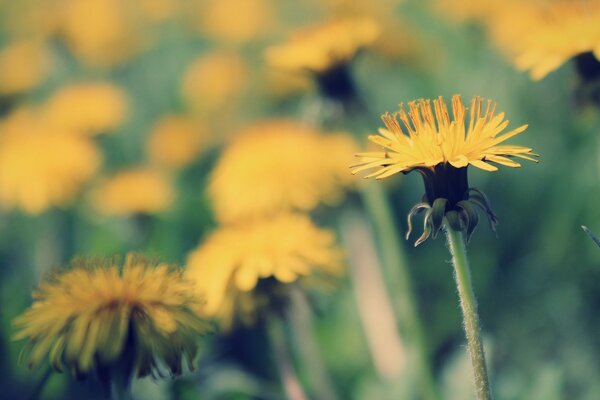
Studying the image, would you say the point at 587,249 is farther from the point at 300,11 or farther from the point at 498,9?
the point at 300,11

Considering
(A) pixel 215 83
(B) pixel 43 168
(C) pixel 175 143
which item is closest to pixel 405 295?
(B) pixel 43 168

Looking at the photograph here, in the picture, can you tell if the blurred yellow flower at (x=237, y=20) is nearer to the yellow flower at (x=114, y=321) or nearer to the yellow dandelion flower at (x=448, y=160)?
the yellow flower at (x=114, y=321)

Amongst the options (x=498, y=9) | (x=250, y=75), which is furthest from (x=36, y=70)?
(x=498, y=9)

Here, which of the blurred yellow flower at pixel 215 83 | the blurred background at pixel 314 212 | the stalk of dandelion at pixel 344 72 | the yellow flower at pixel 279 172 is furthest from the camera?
the blurred yellow flower at pixel 215 83

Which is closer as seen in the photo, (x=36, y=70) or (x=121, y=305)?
(x=121, y=305)

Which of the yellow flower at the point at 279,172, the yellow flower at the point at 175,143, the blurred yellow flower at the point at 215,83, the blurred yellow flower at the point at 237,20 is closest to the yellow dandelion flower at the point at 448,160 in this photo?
the yellow flower at the point at 279,172
